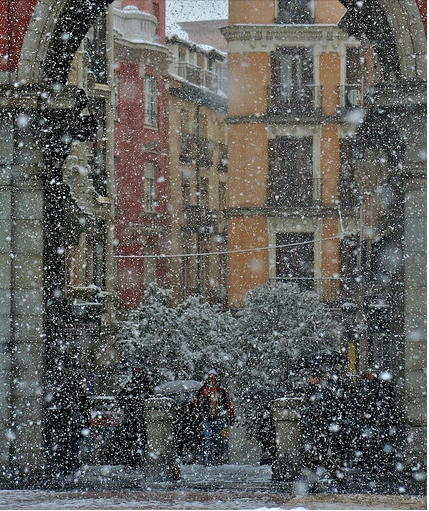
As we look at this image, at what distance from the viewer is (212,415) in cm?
1664

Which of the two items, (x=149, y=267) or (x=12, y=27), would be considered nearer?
(x=12, y=27)

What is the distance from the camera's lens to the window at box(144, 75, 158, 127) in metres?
44.2

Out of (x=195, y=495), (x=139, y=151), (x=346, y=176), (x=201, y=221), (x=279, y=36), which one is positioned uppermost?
(x=279, y=36)

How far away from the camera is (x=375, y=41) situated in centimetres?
1669

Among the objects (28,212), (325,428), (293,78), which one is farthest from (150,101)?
(325,428)

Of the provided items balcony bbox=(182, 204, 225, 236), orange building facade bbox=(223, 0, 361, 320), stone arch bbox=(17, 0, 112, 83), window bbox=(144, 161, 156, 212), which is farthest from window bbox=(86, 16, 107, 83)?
stone arch bbox=(17, 0, 112, 83)

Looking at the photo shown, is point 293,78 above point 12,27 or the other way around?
above

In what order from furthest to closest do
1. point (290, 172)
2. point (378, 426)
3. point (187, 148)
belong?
point (187, 148) → point (290, 172) → point (378, 426)

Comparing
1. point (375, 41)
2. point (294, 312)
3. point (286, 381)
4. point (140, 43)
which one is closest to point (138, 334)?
point (294, 312)

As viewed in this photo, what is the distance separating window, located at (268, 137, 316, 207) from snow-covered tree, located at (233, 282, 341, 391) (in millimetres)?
7909

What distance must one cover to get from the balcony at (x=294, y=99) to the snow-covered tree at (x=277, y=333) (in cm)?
928

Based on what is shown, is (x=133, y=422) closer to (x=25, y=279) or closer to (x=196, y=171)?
(x=25, y=279)

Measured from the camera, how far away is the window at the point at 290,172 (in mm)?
37281

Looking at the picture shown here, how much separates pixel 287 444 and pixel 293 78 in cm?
2463
